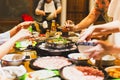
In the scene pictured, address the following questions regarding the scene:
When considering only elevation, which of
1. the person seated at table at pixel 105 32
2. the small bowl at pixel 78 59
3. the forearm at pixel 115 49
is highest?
the person seated at table at pixel 105 32

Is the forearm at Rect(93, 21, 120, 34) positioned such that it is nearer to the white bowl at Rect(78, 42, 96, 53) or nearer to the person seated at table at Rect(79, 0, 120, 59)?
the person seated at table at Rect(79, 0, 120, 59)

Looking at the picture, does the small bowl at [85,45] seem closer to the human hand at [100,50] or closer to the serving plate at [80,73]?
the serving plate at [80,73]

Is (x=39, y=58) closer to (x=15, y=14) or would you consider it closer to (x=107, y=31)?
(x=107, y=31)

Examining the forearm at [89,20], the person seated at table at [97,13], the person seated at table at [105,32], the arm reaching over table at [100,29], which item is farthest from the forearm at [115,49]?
the forearm at [89,20]

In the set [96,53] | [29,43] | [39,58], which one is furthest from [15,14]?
[96,53]

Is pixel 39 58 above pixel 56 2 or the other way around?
the other way around

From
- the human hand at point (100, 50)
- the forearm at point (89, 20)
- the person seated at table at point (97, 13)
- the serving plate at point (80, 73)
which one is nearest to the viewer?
the human hand at point (100, 50)

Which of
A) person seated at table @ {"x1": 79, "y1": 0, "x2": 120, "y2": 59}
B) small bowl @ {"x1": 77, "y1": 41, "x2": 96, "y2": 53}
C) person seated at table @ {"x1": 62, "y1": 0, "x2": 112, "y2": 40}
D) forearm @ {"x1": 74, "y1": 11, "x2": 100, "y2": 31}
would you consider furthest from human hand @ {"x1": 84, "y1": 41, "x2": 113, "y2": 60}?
forearm @ {"x1": 74, "y1": 11, "x2": 100, "y2": 31}

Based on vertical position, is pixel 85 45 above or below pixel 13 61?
above

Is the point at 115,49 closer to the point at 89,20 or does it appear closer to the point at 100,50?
the point at 100,50

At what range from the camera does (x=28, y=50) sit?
227cm

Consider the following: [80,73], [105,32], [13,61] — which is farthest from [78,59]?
[13,61]

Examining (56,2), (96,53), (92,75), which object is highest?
(56,2)

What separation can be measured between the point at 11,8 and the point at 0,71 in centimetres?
471
